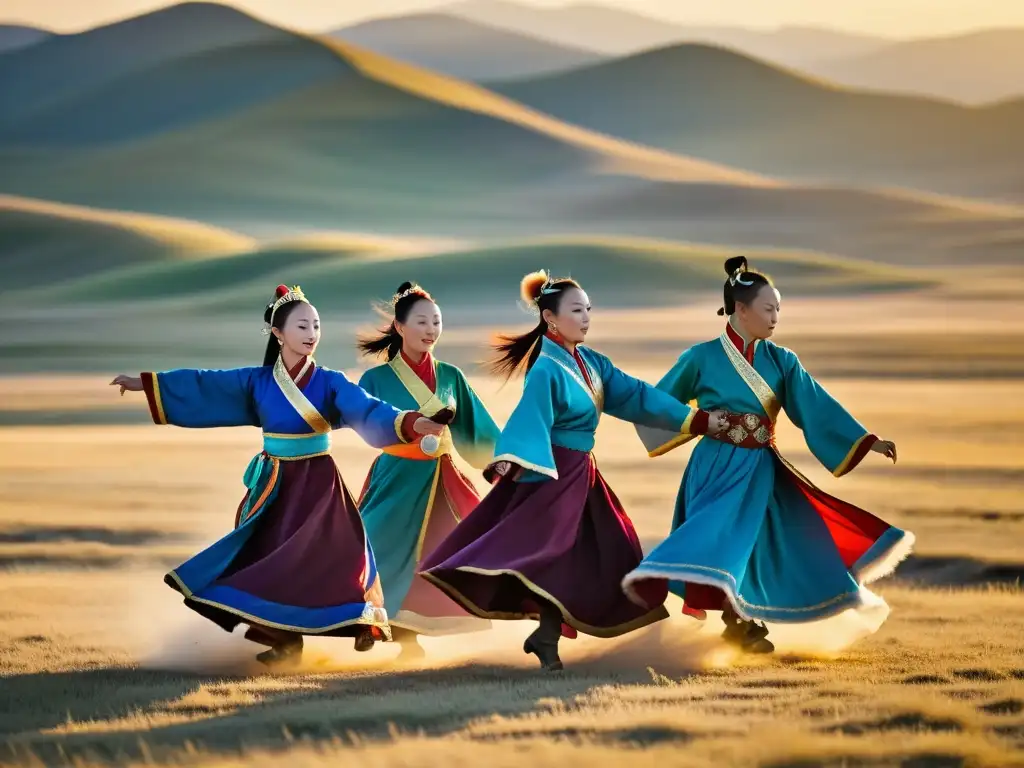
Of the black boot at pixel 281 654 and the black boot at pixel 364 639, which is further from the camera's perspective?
the black boot at pixel 281 654

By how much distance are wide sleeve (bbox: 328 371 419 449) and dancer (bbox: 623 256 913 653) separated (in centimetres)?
104

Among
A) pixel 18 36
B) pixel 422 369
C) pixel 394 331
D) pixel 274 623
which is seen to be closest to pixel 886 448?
pixel 422 369

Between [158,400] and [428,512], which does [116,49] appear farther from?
[158,400]

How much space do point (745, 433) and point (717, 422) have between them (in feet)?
0.41

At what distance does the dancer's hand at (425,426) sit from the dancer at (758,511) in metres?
0.92

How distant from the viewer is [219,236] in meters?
57.3

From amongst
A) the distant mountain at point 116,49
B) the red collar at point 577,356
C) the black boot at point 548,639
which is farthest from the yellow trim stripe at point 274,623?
the distant mountain at point 116,49

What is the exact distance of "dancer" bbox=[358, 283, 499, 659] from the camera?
26.5 feet

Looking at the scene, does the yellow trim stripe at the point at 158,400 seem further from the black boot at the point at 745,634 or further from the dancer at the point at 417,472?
the black boot at the point at 745,634

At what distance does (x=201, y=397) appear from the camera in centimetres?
754

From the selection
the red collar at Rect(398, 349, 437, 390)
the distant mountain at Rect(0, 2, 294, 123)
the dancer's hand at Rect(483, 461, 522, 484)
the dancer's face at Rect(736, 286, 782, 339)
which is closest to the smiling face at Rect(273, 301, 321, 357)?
the dancer's hand at Rect(483, 461, 522, 484)

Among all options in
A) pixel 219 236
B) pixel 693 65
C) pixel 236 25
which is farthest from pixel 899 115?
pixel 219 236

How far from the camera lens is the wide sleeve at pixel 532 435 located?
7285 millimetres

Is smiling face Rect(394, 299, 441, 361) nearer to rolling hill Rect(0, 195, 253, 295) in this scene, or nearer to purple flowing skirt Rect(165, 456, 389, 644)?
purple flowing skirt Rect(165, 456, 389, 644)
